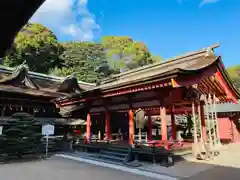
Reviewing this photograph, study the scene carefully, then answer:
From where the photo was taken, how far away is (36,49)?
38.4 metres

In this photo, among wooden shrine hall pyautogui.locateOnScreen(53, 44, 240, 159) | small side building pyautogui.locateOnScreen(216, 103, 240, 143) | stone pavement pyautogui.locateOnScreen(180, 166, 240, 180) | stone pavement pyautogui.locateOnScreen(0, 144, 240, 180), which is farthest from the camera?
small side building pyautogui.locateOnScreen(216, 103, 240, 143)

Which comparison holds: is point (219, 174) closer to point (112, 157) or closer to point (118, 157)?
point (118, 157)

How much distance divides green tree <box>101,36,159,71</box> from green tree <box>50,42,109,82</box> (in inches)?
114

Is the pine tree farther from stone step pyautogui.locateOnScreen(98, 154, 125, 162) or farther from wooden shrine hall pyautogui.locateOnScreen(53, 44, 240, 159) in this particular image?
stone step pyautogui.locateOnScreen(98, 154, 125, 162)

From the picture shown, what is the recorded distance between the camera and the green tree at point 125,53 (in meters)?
Answer: 49.3

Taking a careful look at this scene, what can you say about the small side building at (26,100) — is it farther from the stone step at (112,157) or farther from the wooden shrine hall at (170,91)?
the stone step at (112,157)

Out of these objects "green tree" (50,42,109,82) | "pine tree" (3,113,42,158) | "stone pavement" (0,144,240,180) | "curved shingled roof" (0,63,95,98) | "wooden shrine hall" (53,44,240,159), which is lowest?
"stone pavement" (0,144,240,180)

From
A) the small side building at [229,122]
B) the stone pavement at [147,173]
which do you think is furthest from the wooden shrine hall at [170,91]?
the small side building at [229,122]

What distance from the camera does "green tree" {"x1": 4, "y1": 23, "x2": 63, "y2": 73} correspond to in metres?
36.2

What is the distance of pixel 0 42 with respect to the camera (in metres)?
2.29

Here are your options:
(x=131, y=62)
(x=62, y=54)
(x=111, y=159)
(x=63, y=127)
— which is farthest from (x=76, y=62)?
(x=111, y=159)

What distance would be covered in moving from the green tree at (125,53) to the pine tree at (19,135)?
38.2m

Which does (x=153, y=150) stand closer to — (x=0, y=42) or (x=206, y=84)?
(x=206, y=84)

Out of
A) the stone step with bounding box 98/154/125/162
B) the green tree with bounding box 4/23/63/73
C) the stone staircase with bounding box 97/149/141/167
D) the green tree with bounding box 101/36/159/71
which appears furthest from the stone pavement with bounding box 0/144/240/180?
the green tree with bounding box 101/36/159/71
